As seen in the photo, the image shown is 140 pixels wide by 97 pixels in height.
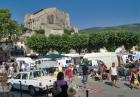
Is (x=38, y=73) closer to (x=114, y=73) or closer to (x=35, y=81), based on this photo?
(x=35, y=81)

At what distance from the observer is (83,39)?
91.2 metres

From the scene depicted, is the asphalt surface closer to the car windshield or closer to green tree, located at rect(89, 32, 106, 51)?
the car windshield

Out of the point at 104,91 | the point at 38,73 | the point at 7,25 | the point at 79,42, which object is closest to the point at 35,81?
the point at 38,73

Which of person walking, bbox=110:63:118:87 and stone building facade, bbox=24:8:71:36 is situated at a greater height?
stone building facade, bbox=24:8:71:36

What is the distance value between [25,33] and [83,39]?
39.0 metres

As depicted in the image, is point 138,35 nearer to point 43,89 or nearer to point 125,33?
point 125,33

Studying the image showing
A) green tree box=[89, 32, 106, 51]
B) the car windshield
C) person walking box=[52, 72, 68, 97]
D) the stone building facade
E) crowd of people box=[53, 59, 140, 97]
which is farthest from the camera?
the stone building facade

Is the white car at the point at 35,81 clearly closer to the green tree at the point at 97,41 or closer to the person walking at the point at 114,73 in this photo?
the person walking at the point at 114,73

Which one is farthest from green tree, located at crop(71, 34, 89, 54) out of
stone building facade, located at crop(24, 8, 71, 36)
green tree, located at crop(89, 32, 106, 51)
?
stone building facade, located at crop(24, 8, 71, 36)

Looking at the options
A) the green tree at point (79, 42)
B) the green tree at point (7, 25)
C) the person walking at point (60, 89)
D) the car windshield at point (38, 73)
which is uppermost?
the green tree at point (7, 25)

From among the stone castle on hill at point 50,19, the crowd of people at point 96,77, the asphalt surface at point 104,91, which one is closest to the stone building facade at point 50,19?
the stone castle on hill at point 50,19

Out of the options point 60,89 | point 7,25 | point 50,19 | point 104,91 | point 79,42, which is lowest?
point 79,42

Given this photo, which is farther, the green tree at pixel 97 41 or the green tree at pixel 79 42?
the green tree at pixel 79 42

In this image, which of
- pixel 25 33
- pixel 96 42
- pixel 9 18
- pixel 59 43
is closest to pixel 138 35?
pixel 96 42
